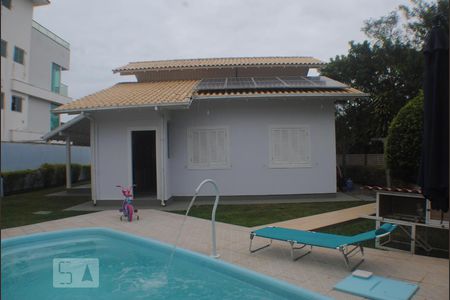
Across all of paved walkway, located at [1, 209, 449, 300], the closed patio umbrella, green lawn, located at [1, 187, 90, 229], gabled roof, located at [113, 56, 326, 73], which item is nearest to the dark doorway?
green lawn, located at [1, 187, 90, 229]

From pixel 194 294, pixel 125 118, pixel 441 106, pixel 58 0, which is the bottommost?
pixel 194 294

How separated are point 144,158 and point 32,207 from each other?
5.48 metres

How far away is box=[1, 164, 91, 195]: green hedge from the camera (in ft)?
57.6

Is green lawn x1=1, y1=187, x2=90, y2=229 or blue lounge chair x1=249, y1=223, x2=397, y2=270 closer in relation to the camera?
blue lounge chair x1=249, y1=223, x2=397, y2=270

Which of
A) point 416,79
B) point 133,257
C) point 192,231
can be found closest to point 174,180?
point 192,231

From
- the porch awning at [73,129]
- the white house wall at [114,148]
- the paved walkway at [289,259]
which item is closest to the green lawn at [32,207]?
the paved walkway at [289,259]

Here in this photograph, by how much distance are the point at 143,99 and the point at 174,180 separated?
11.3ft

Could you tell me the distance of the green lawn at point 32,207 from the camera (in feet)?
36.1

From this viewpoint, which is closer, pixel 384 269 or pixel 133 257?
pixel 384 269

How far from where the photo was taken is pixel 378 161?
67.4 ft

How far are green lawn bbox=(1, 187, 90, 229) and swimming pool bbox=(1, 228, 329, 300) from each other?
2503 mm

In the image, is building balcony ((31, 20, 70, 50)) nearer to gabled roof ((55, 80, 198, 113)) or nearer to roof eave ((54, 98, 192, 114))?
gabled roof ((55, 80, 198, 113))

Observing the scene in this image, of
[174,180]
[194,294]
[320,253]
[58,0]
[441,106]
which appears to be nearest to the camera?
[441,106]

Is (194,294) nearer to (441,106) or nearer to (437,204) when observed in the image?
(437,204)
